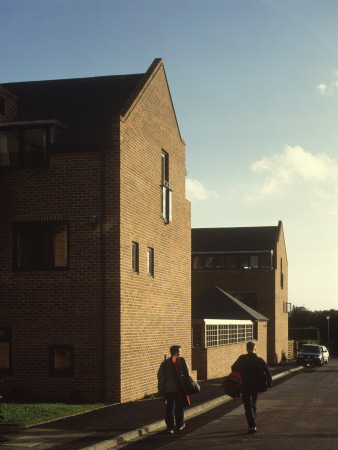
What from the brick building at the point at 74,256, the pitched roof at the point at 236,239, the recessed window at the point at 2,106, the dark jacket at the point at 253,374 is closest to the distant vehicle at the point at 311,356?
the pitched roof at the point at 236,239

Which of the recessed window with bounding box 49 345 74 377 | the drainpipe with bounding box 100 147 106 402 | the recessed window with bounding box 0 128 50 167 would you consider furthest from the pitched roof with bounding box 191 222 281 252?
the recessed window with bounding box 49 345 74 377

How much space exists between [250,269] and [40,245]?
3422 centimetres

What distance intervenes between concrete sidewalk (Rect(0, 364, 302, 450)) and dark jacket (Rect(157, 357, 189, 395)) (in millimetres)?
978

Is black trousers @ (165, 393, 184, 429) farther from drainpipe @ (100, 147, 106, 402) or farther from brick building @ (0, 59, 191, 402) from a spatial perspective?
drainpipe @ (100, 147, 106, 402)

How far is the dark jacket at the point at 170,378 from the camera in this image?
1312cm

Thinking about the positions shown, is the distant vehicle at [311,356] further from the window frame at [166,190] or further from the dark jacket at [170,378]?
the dark jacket at [170,378]

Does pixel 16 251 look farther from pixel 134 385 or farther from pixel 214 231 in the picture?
pixel 214 231

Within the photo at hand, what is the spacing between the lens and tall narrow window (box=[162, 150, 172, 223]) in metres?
23.2

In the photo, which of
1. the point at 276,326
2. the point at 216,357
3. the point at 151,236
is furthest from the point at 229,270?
the point at 151,236

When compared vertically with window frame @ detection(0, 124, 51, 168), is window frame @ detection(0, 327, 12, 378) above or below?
below

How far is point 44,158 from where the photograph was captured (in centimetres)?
1953

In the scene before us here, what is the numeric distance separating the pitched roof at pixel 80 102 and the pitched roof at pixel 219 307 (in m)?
18.4

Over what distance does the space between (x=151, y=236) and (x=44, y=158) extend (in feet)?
14.4

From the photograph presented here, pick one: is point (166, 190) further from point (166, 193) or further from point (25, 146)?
point (25, 146)
